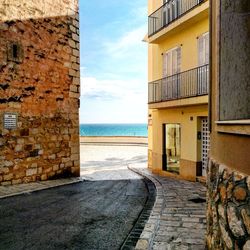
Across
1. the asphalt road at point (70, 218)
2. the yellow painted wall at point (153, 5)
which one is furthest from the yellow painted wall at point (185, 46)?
the asphalt road at point (70, 218)

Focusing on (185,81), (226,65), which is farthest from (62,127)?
(226,65)

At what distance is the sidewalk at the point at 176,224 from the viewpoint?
5.12m

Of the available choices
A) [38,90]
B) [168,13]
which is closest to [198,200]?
[38,90]

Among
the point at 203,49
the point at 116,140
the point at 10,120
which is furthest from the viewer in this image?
the point at 116,140

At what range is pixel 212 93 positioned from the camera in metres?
4.95

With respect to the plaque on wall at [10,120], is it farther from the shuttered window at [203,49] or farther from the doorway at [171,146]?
the doorway at [171,146]

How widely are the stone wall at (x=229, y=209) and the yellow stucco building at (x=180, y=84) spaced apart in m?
8.20

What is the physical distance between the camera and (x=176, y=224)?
618 centimetres

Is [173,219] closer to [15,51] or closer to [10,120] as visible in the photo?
[10,120]

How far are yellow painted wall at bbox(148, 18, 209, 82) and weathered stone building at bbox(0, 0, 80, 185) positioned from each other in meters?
4.72

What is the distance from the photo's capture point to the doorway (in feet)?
53.8

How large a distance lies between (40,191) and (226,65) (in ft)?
24.9

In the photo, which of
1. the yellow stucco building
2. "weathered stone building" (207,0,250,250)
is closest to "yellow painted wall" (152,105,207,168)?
the yellow stucco building

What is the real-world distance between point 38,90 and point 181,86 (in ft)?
21.1
